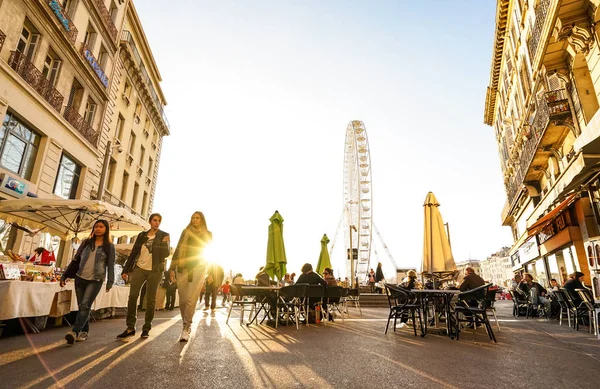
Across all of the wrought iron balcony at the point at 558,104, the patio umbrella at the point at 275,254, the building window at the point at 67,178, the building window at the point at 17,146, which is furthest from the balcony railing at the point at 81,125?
the wrought iron balcony at the point at 558,104

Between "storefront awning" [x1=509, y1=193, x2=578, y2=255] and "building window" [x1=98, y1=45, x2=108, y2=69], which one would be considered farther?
"building window" [x1=98, y1=45, x2=108, y2=69]

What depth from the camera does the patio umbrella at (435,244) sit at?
7.75 meters

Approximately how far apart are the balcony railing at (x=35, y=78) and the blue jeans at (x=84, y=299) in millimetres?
9166

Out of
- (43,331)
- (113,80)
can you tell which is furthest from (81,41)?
(43,331)

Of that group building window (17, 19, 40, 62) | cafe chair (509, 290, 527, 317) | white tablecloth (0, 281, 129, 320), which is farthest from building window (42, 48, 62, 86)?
cafe chair (509, 290, 527, 317)

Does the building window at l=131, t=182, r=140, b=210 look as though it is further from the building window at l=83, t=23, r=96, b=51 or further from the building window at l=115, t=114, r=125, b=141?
the building window at l=83, t=23, r=96, b=51

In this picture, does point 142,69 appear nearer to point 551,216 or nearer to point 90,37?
point 90,37

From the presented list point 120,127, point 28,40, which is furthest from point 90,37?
point 120,127

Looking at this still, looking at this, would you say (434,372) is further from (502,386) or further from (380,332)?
(380,332)

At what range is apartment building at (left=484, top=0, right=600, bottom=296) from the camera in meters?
9.33

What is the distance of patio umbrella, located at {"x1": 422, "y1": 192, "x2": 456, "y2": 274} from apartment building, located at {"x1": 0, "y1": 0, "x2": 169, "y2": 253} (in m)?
11.6

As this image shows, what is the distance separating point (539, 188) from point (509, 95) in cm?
642

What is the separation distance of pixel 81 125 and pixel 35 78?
124 inches

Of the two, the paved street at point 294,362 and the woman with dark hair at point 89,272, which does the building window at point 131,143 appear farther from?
the woman with dark hair at point 89,272
